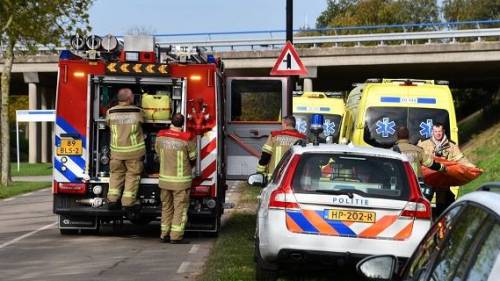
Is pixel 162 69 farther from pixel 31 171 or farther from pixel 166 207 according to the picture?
pixel 31 171

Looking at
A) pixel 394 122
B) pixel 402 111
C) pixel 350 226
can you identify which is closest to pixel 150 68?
pixel 394 122

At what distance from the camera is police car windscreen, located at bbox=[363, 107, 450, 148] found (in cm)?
1554

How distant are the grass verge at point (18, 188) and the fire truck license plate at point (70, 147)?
32.0ft

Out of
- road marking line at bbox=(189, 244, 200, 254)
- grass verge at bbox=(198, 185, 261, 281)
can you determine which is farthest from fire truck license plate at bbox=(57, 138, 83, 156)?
grass verge at bbox=(198, 185, 261, 281)

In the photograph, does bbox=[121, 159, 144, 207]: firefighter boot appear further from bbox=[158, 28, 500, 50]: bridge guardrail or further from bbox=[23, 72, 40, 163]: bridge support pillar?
bbox=[23, 72, 40, 163]: bridge support pillar

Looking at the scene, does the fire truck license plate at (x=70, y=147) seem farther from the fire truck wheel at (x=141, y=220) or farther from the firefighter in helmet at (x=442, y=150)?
the firefighter in helmet at (x=442, y=150)

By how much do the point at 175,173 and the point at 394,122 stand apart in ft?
17.4

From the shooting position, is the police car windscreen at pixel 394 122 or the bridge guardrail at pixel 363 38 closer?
the police car windscreen at pixel 394 122

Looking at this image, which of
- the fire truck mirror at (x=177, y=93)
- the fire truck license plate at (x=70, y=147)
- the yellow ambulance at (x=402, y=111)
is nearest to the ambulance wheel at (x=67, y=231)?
the fire truck license plate at (x=70, y=147)

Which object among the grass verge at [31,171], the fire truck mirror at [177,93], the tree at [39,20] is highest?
the tree at [39,20]

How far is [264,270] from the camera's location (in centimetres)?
859

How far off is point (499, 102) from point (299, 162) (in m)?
39.8

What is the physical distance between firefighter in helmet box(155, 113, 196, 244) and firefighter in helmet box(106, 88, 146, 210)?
0.43m

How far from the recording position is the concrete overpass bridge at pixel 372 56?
130 ft
